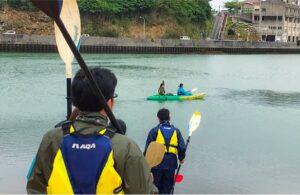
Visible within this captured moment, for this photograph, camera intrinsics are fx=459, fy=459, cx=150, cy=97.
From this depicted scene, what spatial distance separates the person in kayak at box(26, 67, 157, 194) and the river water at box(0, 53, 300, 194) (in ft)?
18.4

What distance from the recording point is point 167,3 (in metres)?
78.5

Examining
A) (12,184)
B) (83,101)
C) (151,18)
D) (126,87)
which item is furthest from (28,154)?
(151,18)

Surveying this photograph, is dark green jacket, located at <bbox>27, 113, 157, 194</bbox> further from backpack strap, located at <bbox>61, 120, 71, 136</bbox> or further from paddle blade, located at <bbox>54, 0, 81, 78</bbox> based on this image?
paddle blade, located at <bbox>54, 0, 81, 78</bbox>

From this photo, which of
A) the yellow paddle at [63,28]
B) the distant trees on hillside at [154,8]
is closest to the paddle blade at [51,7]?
the yellow paddle at [63,28]

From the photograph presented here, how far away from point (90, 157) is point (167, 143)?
3.04 meters

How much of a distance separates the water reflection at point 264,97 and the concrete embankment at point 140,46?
112 ft

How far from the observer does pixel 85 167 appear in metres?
2.16

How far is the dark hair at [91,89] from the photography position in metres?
2.25

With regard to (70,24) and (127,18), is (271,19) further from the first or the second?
(70,24)

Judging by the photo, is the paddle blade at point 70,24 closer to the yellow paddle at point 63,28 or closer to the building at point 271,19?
the yellow paddle at point 63,28

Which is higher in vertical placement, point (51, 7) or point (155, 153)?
point (51, 7)

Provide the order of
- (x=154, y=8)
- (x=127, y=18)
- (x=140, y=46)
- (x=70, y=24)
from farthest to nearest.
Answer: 1. (x=154, y=8)
2. (x=127, y=18)
3. (x=140, y=46)
4. (x=70, y=24)

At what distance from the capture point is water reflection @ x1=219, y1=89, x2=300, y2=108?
870 inches

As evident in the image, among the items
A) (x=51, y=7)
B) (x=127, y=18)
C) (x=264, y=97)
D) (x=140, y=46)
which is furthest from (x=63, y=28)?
(x=127, y=18)
